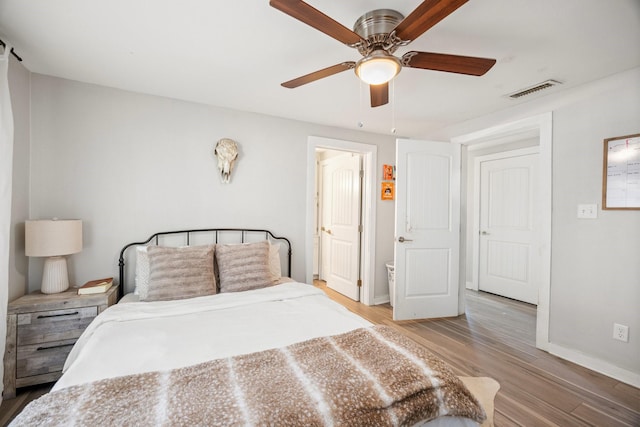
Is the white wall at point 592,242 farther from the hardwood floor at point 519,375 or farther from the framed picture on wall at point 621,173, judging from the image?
the hardwood floor at point 519,375

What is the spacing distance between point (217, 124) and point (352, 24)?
1795 millimetres

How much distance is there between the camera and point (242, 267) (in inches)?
96.3

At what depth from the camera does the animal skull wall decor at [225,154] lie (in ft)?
9.45

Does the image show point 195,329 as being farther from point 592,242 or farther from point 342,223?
point 592,242

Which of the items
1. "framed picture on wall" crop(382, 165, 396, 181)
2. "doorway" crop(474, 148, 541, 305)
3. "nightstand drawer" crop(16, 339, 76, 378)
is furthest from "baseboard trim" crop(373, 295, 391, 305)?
"nightstand drawer" crop(16, 339, 76, 378)

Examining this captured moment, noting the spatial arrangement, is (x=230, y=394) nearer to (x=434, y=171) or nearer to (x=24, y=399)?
(x=24, y=399)

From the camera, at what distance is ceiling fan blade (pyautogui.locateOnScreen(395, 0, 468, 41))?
110 cm

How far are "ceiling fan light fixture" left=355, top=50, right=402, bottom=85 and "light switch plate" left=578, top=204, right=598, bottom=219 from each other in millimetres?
2139

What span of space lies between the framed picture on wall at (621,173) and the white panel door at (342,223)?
2452mm

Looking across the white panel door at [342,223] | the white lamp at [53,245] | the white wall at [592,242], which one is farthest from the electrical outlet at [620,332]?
the white lamp at [53,245]

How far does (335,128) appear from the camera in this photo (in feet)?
11.7

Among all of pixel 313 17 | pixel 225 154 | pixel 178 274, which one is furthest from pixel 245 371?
pixel 225 154

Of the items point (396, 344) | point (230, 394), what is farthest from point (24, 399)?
point (396, 344)

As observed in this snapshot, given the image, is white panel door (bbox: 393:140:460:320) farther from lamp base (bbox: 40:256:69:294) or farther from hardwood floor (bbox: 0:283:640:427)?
lamp base (bbox: 40:256:69:294)
